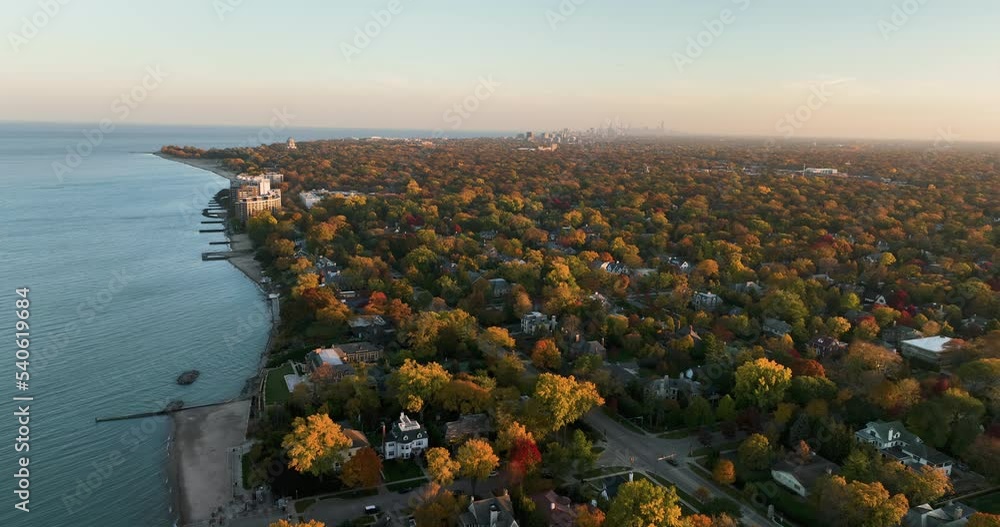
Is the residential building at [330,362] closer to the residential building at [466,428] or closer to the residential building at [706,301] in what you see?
the residential building at [466,428]

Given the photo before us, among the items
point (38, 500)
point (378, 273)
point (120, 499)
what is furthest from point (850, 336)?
point (38, 500)

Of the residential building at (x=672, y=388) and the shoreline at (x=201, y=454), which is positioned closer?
the shoreline at (x=201, y=454)

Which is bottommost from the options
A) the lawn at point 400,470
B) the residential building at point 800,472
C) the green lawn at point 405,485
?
the green lawn at point 405,485

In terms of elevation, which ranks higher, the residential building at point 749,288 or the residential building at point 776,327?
the residential building at point 749,288

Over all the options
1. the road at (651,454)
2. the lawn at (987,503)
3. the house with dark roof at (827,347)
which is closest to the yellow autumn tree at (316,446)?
the road at (651,454)

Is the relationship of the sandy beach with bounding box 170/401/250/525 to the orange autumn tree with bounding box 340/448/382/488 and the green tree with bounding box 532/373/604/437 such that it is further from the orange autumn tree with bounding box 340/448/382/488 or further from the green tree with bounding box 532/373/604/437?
the green tree with bounding box 532/373/604/437

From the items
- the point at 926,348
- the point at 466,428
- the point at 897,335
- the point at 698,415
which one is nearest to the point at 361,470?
the point at 466,428

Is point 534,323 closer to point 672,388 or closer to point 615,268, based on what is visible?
point 672,388
